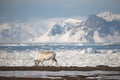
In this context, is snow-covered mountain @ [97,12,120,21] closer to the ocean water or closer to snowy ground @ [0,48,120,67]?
the ocean water

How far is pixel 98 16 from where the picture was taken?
66750mm

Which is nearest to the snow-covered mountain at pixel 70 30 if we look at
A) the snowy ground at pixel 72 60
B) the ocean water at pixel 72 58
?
the ocean water at pixel 72 58

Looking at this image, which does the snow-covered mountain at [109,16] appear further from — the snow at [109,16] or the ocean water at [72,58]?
the ocean water at [72,58]

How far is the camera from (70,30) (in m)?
67.2

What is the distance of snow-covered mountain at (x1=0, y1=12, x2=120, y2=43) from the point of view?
62625 mm

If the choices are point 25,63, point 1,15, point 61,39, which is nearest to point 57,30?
point 61,39

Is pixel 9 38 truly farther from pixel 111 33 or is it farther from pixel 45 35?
pixel 111 33

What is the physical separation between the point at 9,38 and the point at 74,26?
1336 cm

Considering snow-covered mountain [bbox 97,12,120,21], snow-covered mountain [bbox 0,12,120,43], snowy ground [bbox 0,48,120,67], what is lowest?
snowy ground [bbox 0,48,120,67]

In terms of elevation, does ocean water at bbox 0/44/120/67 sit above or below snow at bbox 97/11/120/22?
below

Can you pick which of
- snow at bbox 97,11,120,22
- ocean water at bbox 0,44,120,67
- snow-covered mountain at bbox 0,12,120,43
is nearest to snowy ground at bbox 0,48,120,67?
ocean water at bbox 0,44,120,67

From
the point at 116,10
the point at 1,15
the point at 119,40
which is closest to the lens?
the point at 116,10

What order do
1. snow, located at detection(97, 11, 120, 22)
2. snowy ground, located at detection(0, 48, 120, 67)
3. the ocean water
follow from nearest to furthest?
snowy ground, located at detection(0, 48, 120, 67)
the ocean water
snow, located at detection(97, 11, 120, 22)

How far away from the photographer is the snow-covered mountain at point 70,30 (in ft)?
205
